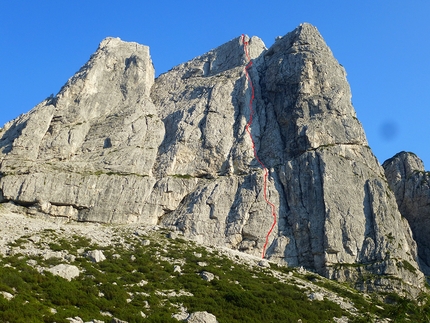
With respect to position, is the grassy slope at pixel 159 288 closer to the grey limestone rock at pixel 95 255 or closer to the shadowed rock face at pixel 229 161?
the grey limestone rock at pixel 95 255

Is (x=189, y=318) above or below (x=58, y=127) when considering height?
below

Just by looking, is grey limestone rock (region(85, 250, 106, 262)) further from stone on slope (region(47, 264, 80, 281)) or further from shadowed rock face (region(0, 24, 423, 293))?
shadowed rock face (region(0, 24, 423, 293))

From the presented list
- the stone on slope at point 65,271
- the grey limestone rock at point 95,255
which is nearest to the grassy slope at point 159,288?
the grey limestone rock at point 95,255

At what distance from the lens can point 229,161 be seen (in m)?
68.5

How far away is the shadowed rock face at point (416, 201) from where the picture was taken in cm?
6912

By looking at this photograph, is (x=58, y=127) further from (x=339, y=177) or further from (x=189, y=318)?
(x=189, y=318)

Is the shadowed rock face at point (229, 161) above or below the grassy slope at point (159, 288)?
above

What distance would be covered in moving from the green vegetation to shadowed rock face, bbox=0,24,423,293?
7.35 m

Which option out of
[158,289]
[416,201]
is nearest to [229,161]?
[416,201]

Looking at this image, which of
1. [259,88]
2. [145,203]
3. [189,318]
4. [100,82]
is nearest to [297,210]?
[145,203]

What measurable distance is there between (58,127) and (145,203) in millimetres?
18343

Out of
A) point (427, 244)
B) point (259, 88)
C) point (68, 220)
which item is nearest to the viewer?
point (68, 220)

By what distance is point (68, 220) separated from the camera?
59.8m

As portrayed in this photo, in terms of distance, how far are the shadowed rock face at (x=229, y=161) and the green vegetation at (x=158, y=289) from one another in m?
7.35
